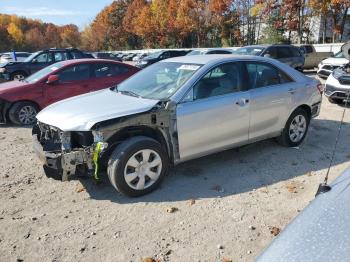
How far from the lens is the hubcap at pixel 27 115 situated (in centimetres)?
898

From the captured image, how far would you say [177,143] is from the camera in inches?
194

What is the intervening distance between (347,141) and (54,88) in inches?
251

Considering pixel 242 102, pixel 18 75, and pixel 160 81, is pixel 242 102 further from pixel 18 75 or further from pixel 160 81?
pixel 18 75

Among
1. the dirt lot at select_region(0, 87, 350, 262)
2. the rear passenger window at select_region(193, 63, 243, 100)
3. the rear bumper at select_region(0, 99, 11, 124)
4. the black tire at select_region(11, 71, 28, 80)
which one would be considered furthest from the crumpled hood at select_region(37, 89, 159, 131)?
the black tire at select_region(11, 71, 28, 80)

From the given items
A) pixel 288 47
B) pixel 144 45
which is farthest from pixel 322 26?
pixel 144 45

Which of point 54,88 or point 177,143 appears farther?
point 54,88

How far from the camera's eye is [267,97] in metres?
5.84

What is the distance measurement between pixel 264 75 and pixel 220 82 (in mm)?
944

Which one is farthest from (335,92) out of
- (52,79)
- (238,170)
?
(52,79)

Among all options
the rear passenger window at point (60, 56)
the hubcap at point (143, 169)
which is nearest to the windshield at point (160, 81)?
the hubcap at point (143, 169)

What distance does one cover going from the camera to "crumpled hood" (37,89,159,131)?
4468 mm

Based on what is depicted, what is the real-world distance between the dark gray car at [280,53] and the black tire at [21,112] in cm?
1067

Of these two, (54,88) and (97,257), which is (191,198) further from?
(54,88)

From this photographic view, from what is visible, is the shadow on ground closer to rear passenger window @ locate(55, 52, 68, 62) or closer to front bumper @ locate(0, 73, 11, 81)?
rear passenger window @ locate(55, 52, 68, 62)
